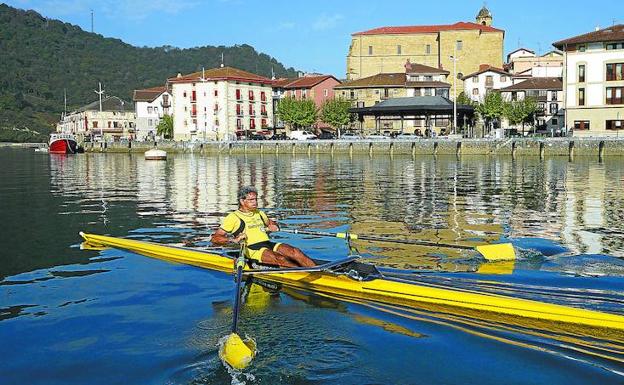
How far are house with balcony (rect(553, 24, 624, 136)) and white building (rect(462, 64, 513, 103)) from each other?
104ft

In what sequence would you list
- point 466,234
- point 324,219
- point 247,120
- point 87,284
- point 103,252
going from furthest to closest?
point 247,120 < point 324,219 < point 466,234 < point 103,252 < point 87,284

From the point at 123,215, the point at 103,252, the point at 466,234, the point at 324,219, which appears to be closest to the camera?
the point at 103,252

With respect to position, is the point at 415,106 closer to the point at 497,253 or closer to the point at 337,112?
the point at 337,112

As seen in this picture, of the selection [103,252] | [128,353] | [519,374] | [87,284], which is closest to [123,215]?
[103,252]

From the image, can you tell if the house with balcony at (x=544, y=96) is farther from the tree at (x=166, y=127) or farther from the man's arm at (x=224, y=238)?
the man's arm at (x=224, y=238)

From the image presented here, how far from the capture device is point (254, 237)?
12703 mm

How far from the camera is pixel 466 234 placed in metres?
19.5

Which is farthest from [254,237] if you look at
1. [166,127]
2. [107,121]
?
[107,121]

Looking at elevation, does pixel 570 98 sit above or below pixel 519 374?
above

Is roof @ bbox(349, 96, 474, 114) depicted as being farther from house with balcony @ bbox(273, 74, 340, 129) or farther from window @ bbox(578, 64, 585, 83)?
house with balcony @ bbox(273, 74, 340, 129)

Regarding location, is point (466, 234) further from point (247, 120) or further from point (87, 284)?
point (247, 120)

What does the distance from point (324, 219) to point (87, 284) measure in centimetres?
1078

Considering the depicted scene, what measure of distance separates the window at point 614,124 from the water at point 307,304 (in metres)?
50.5

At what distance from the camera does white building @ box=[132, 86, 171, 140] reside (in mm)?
131375
